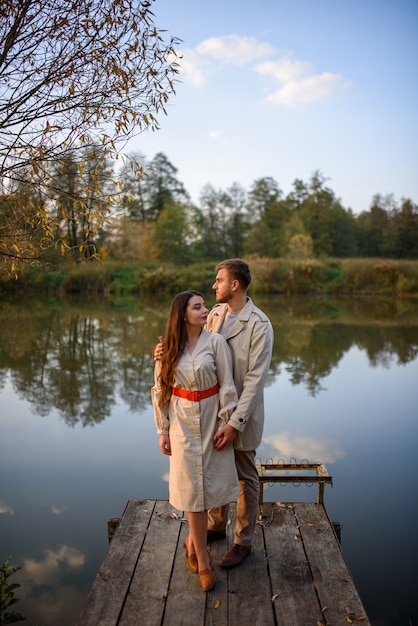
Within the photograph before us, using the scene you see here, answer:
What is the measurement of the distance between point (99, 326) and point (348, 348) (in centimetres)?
781

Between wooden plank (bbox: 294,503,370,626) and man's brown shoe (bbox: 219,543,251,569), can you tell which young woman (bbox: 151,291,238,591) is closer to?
man's brown shoe (bbox: 219,543,251,569)

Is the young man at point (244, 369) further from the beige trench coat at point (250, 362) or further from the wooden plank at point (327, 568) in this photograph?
the wooden plank at point (327, 568)

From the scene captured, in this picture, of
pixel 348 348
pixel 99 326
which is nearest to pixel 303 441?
pixel 348 348

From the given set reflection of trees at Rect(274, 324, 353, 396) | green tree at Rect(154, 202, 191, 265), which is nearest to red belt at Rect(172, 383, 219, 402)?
reflection of trees at Rect(274, 324, 353, 396)

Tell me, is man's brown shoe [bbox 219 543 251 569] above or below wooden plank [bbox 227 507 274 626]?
above

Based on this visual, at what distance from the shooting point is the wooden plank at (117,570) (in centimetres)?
288

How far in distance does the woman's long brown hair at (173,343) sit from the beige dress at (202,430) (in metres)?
0.04

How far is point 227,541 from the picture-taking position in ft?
12.2

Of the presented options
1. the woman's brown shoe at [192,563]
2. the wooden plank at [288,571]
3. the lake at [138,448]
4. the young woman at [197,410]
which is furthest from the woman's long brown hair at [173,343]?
the lake at [138,448]

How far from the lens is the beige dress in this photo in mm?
3068

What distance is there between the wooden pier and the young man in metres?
0.25

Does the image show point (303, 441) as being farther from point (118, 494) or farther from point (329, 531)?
point (329, 531)

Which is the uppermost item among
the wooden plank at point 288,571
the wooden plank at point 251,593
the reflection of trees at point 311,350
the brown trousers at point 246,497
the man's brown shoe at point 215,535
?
the brown trousers at point 246,497

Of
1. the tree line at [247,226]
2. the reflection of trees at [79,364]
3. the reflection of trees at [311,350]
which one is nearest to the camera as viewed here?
the reflection of trees at [79,364]
